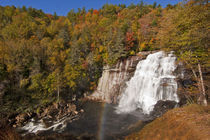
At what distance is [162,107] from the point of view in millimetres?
12109

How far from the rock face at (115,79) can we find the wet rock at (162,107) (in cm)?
706

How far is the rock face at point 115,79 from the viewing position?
62.1 ft

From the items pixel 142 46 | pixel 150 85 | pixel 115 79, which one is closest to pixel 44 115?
pixel 115 79

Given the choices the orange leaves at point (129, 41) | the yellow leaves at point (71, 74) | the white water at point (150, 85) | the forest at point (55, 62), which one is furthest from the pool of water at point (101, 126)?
the orange leaves at point (129, 41)

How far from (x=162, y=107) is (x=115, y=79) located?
32.6 feet

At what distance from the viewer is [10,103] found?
1565 cm

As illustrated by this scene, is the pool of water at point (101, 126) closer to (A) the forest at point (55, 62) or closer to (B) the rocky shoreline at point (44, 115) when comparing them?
(B) the rocky shoreline at point (44, 115)

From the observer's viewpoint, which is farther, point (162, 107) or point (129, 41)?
point (129, 41)

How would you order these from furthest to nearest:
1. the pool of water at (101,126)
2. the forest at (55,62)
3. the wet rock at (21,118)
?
the forest at (55,62) → the wet rock at (21,118) → the pool of water at (101,126)

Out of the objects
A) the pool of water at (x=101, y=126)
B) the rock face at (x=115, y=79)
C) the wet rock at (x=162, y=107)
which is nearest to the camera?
the pool of water at (x=101, y=126)

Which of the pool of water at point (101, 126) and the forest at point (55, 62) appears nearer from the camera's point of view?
the pool of water at point (101, 126)

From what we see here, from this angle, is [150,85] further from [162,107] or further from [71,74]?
[71,74]

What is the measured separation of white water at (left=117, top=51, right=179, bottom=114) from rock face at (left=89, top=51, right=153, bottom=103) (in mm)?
1134

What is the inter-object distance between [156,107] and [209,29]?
31.7 feet
